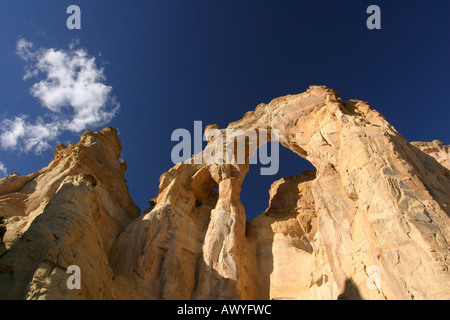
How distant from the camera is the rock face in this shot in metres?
10.3

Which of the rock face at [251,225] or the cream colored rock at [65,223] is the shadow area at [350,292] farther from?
the cream colored rock at [65,223]

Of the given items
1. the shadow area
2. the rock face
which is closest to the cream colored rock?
the rock face

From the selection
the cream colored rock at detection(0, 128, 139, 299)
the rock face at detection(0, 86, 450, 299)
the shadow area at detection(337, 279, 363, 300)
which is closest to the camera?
the cream colored rock at detection(0, 128, 139, 299)

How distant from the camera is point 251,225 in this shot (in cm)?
2181

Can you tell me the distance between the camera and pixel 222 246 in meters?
17.3

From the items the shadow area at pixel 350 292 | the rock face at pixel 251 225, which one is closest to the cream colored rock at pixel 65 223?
the rock face at pixel 251 225

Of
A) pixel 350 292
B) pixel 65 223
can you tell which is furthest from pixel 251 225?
pixel 65 223

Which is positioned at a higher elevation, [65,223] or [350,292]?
[65,223]

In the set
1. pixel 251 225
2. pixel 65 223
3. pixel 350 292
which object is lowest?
pixel 350 292

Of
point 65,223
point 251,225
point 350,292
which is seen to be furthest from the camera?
point 251,225

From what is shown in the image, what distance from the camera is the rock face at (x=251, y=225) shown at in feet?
33.9

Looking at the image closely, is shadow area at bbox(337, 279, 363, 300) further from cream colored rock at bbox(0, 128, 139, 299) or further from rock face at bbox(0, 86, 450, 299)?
cream colored rock at bbox(0, 128, 139, 299)

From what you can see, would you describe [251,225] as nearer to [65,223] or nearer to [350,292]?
[350,292]
